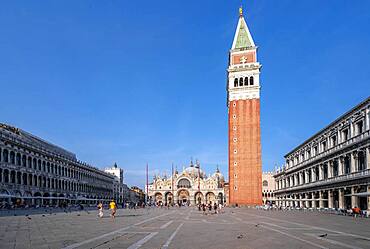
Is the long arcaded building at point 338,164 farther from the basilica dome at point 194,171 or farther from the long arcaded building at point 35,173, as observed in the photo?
the basilica dome at point 194,171

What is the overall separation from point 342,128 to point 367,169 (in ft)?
34.3

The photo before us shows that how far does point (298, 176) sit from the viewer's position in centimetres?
7244

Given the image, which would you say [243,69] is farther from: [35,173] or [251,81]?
[35,173]

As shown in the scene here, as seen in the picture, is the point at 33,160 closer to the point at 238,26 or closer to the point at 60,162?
the point at 60,162

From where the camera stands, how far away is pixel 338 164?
47625 millimetres

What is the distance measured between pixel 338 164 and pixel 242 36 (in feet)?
181

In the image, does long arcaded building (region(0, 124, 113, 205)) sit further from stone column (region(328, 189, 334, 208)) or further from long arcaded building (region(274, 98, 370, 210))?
stone column (region(328, 189, 334, 208))

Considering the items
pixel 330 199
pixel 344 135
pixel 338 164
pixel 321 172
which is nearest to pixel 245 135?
pixel 321 172

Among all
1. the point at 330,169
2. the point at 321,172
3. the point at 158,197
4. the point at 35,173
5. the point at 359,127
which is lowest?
the point at 158,197

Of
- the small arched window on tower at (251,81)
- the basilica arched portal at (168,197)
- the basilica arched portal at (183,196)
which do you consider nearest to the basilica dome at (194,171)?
the basilica arched portal at (183,196)

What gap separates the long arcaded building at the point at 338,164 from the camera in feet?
130

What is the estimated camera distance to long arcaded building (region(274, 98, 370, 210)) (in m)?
39.7

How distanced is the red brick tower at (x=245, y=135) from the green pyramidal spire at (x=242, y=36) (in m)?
6.43

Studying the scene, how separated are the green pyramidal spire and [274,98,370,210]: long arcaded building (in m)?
32.1
